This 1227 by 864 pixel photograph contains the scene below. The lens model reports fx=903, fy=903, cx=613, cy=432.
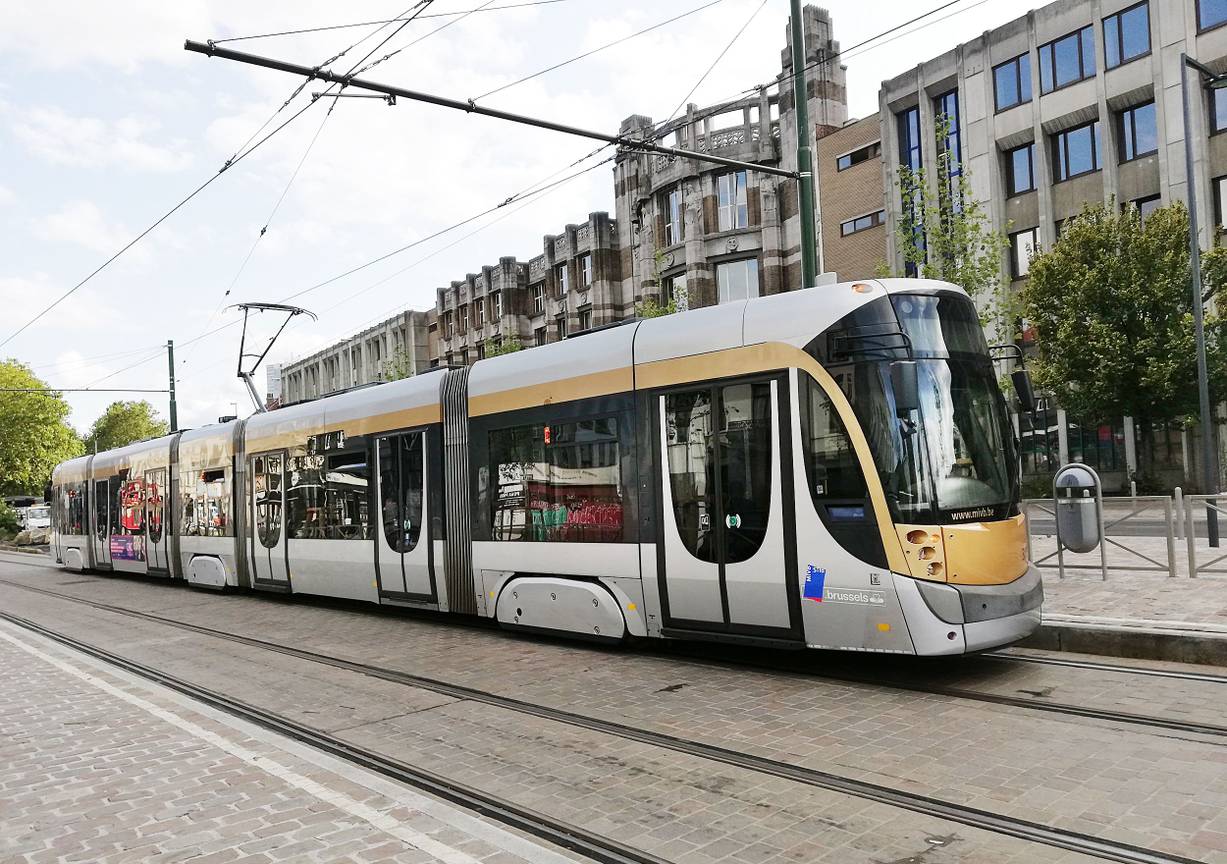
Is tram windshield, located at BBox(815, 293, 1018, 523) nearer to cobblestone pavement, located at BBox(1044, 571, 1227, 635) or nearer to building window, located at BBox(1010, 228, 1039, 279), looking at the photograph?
cobblestone pavement, located at BBox(1044, 571, 1227, 635)

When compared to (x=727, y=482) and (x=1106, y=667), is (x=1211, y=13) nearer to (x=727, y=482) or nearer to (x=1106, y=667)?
(x=1106, y=667)

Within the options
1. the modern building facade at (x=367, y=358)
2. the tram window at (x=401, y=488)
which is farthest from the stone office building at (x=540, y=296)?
the tram window at (x=401, y=488)

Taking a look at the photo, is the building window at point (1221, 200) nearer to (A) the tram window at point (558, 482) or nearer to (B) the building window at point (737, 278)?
(B) the building window at point (737, 278)

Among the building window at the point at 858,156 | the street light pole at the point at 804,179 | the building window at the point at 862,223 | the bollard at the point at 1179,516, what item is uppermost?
the building window at the point at 858,156

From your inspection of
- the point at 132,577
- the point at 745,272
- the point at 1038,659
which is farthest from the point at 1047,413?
the point at 132,577

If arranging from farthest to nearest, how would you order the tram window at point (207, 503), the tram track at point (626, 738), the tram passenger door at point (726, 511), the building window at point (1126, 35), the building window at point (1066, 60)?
the building window at point (1066, 60) → the building window at point (1126, 35) → the tram window at point (207, 503) → the tram passenger door at point (726, 511) → the tram track at point (626, 738)

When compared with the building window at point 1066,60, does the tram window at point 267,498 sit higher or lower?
lower

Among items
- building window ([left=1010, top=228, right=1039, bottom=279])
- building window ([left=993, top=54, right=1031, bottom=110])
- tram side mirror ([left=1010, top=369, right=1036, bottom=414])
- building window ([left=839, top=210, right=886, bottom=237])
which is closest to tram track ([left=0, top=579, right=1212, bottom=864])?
tram side mirror ([left=1010, top=369, right=1036, bottom=414])

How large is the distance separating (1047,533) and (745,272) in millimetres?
25455

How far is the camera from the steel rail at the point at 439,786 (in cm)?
417

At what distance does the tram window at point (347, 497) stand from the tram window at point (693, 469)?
5457 mm

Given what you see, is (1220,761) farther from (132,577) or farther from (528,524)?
(132,577)

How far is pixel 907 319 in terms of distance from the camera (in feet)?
23.6

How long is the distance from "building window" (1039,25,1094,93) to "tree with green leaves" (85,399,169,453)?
Answer: 9302cm
